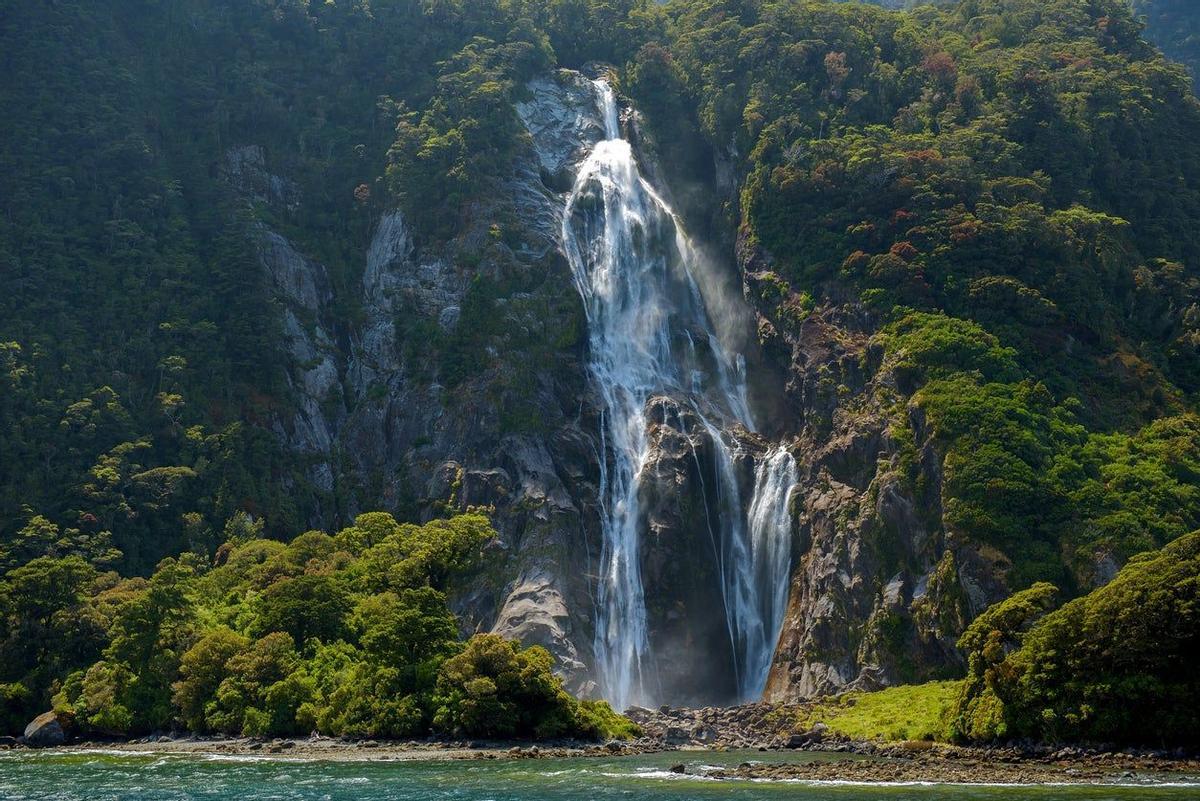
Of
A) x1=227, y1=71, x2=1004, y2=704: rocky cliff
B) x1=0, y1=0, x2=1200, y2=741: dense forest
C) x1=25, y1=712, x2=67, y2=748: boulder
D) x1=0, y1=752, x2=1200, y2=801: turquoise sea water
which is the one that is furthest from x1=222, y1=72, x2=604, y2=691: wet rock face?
x1=25, y1=712, x2=67, y2=748: boulder

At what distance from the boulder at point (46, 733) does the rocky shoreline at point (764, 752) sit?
2.34ft

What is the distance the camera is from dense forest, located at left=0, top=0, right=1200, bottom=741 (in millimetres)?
59344

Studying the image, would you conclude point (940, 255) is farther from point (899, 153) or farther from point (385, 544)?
point (385, 544)

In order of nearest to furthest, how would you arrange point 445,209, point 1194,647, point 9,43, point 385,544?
point 1194,647 < point 385,544 < point 445,209 < point 9,43

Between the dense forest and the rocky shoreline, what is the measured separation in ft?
4.71

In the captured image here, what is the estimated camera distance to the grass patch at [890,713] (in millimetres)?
52844

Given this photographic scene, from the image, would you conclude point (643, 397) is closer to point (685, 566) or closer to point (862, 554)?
point (685, 566)

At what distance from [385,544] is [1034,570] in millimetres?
35222

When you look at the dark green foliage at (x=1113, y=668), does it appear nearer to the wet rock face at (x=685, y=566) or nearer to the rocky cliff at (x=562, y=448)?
the rocky cliff at (x=562, y=448)

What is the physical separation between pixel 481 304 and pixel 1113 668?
183 ft

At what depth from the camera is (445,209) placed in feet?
315

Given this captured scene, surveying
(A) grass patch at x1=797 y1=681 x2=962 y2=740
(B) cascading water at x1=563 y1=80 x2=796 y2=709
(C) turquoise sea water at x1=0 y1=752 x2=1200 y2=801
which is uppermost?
(B) cascading water at x1=563 y1=80 x2=796 y2=709

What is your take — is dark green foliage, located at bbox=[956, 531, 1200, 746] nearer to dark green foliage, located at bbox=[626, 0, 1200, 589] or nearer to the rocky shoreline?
the rocky shoreline

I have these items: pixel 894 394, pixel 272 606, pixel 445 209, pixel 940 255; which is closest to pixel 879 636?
pixel 894 394
